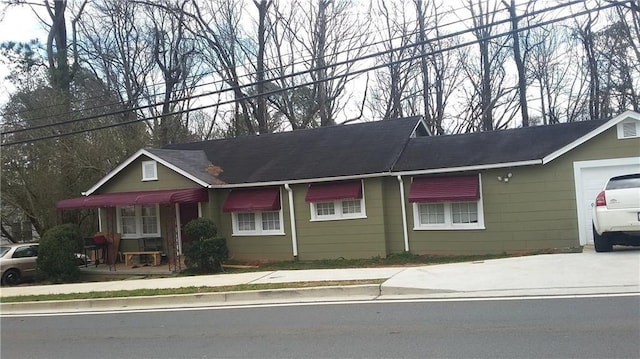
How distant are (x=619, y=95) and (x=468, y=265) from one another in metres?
19.9

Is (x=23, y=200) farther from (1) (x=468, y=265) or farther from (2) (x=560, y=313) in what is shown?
(2) (x=560, y=313)

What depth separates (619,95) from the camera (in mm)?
26812

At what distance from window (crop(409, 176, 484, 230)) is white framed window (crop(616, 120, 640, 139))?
3827mm

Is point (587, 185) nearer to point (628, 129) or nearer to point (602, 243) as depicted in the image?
point (628, 129)

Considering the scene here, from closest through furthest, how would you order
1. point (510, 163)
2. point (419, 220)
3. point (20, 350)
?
point (20, 350) < point (510, 163) < point (419, 220)

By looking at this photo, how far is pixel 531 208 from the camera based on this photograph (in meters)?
15.2

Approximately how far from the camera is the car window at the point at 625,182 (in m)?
10.7

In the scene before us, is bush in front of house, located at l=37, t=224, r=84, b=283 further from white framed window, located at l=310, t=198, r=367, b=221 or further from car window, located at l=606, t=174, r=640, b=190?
car window, located at l=606, t=174, r=640, b=190

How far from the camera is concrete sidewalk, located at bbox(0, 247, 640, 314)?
8.82 m

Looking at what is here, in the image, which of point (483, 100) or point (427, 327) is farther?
point (483, 100)

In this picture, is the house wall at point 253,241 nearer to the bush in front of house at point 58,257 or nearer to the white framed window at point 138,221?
the white framed window at point 138,221

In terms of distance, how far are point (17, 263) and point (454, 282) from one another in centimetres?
1612

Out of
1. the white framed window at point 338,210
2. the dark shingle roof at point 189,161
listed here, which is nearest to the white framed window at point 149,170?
the dark shingle roof at point 189,161

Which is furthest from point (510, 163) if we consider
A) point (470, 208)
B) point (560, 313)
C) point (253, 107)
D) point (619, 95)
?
point (253, 107)
